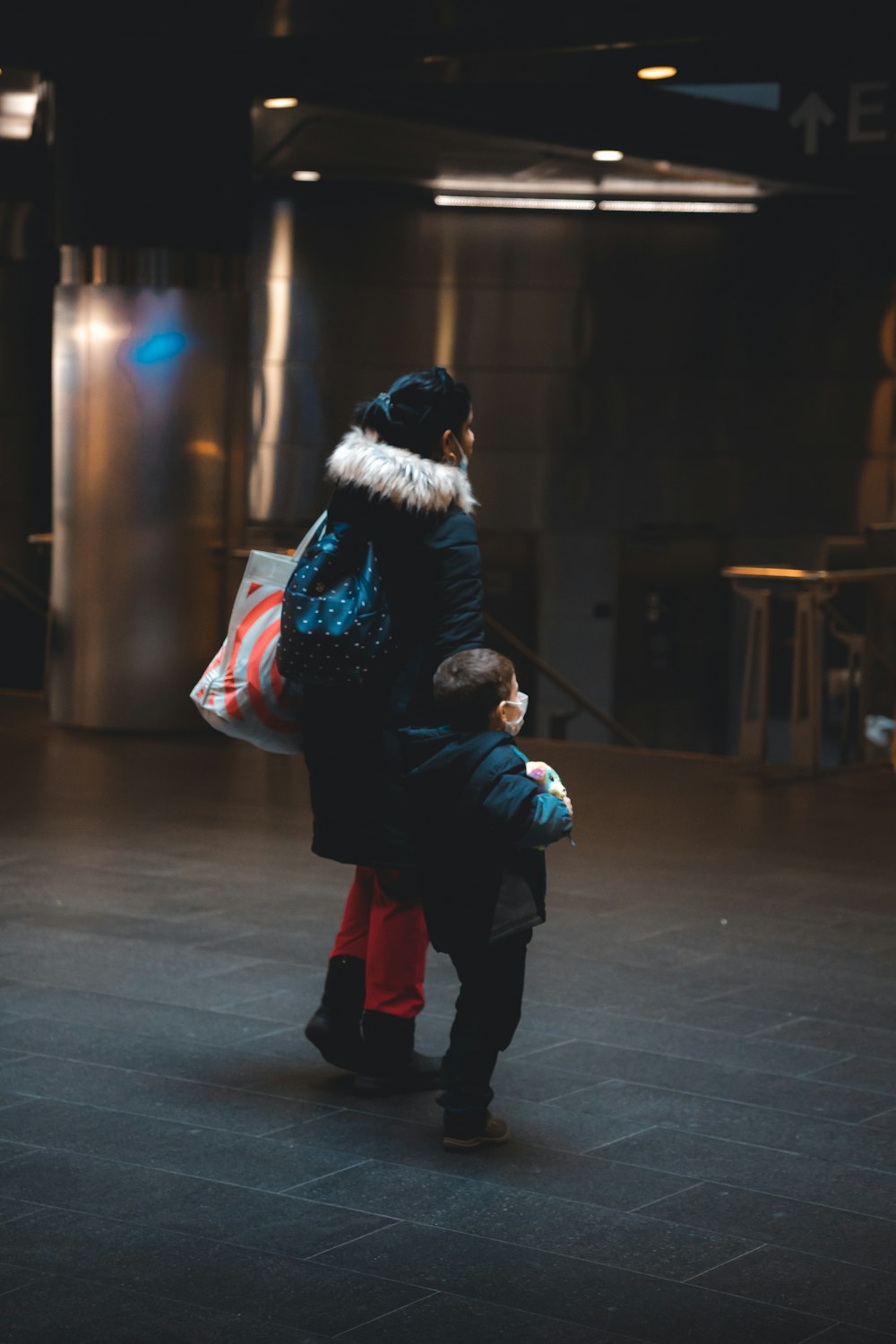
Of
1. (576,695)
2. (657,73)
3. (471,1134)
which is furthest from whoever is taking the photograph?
(576,695)

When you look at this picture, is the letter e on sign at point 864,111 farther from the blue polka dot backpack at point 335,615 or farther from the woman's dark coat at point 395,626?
the blue polka dot backpack at point 335,615

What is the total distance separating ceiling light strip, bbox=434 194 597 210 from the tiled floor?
32.0ft

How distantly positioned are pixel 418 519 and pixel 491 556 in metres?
12.6

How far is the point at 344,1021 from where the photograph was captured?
472 cm

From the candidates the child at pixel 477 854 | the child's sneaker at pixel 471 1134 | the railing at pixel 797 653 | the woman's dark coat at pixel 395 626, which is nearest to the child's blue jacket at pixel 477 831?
the child at pixel 477 854

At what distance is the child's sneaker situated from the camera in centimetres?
427

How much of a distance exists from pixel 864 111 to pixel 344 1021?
6899 millimetres

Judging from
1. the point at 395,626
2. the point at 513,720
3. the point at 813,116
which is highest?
the point at 813,116

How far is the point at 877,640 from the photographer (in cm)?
1130

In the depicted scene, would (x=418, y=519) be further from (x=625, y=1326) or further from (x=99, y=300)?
(x=99, y=300)

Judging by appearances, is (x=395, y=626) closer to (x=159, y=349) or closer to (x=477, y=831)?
(x=477, y=831)

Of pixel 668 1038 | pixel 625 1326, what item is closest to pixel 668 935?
pixel 668 1038

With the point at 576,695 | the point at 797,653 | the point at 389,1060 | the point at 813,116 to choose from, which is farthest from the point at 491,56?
the point at 389,1060

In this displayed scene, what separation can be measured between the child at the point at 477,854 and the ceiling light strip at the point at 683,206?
42.9 feet
